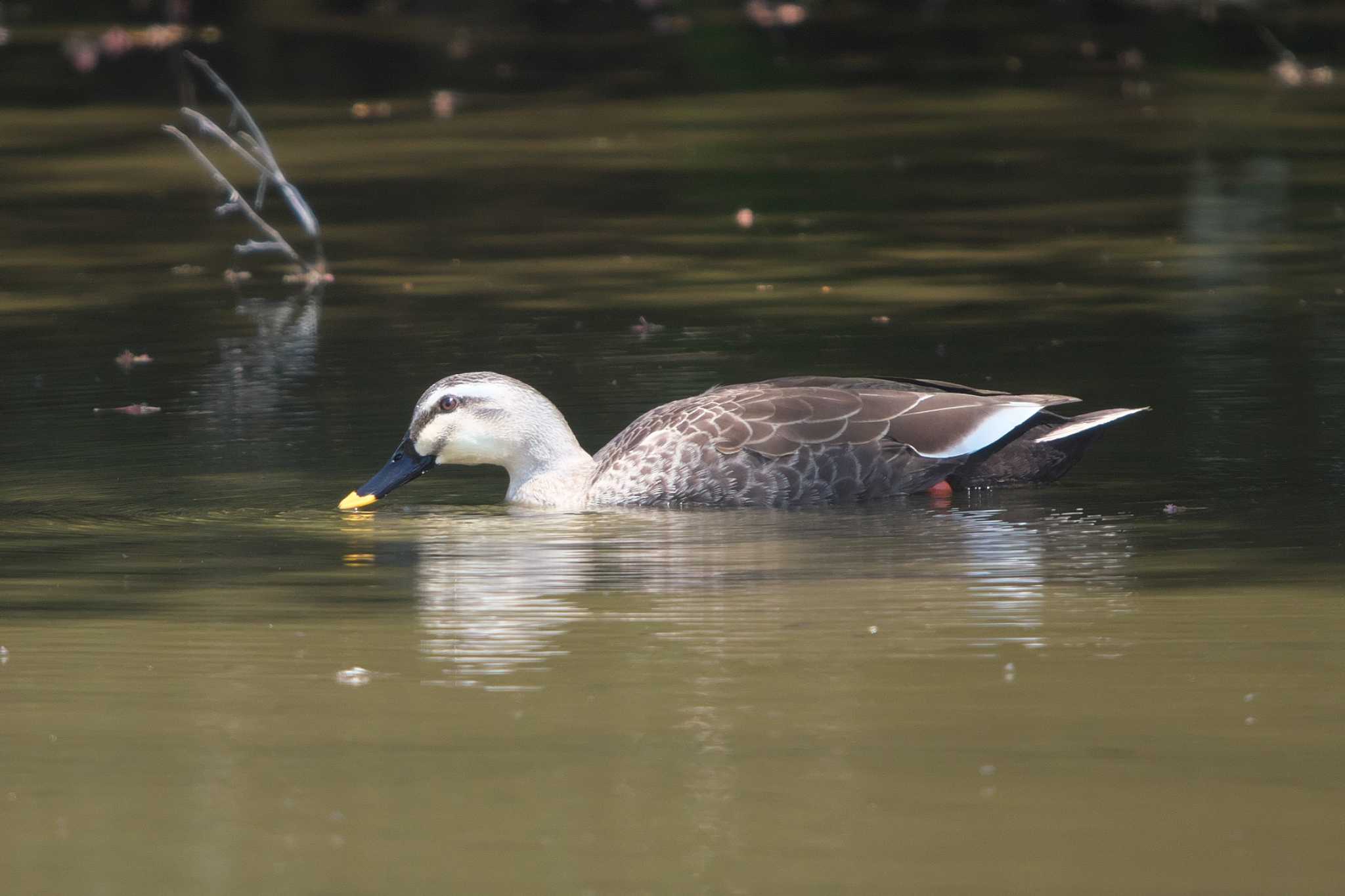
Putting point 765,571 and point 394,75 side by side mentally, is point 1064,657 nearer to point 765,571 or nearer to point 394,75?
point 765,571

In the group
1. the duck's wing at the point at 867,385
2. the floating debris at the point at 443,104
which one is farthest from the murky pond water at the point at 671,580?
the floating debris at the point at 443,104

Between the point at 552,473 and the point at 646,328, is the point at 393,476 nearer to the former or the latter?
the point at 552,473

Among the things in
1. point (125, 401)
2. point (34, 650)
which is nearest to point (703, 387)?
point (125, 401)

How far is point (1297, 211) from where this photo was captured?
Answer: 19875 mm

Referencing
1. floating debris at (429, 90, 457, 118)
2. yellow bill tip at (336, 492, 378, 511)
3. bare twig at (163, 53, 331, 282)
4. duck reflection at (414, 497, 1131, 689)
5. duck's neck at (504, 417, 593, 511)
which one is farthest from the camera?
floating debris at (429, 90, 457, 118)

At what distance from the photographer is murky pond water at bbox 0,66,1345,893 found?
6426mm

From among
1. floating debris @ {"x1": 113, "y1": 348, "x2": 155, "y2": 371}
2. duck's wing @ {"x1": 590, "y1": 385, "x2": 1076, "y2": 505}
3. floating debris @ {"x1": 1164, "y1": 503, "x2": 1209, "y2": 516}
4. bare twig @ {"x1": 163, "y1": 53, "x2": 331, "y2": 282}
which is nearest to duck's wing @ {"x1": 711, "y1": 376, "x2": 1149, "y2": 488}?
duck's wing @ {"x1": 590, "y1": 385, "x2": 1076, "y2": 505}

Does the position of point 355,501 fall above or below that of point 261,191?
below

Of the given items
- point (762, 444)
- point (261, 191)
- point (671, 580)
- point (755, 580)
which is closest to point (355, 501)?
point (762, 444)

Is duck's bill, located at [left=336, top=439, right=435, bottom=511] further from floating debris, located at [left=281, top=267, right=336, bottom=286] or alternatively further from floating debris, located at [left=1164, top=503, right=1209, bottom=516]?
floating debris, located at [left=281, top=267, right=336, bottom=286]

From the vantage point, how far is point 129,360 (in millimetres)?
14961

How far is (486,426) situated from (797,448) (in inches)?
57.3

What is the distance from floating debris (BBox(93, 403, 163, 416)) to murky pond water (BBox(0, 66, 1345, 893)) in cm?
10

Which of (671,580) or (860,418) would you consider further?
(860,418)
